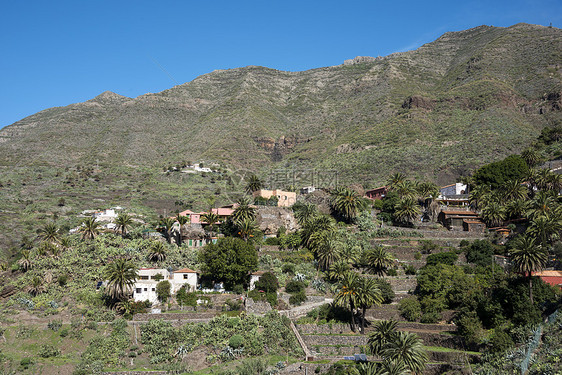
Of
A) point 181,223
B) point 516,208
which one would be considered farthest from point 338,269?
point 516,208

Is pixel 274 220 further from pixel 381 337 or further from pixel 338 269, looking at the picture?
pixel 381 337

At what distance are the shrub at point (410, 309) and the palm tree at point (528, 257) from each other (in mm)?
10354

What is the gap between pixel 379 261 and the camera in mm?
59469

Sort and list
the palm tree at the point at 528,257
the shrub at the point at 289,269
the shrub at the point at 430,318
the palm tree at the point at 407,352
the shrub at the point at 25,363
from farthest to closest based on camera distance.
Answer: the shrub at the point at 289,269
the shrub at the point at 430,318
the palm tree at the point at 528,257
the shrub at the point at 25,363
the palm tree at the point at 407,352

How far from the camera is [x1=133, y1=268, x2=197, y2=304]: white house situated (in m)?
56.3

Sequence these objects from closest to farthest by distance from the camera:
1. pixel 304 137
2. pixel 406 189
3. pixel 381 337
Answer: pixel 381 337
pixel 406 189
pixel 304 137

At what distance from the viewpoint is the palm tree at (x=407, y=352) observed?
40.3m

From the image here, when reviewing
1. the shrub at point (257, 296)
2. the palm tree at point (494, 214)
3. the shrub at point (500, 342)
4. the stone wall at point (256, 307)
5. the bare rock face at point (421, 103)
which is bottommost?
the shrub at point (500, 342)

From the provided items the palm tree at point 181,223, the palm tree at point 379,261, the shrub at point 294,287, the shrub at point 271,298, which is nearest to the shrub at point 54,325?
the shrub at point 271,298

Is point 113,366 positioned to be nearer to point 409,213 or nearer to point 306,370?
point 306,370

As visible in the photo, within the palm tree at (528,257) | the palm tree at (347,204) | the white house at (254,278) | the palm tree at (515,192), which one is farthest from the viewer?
the palm tree at (347,204)

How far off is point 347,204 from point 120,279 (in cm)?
3500

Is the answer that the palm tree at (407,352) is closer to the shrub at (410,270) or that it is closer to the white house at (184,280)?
the shrub at (410,270)

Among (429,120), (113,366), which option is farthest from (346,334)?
(429,120)
